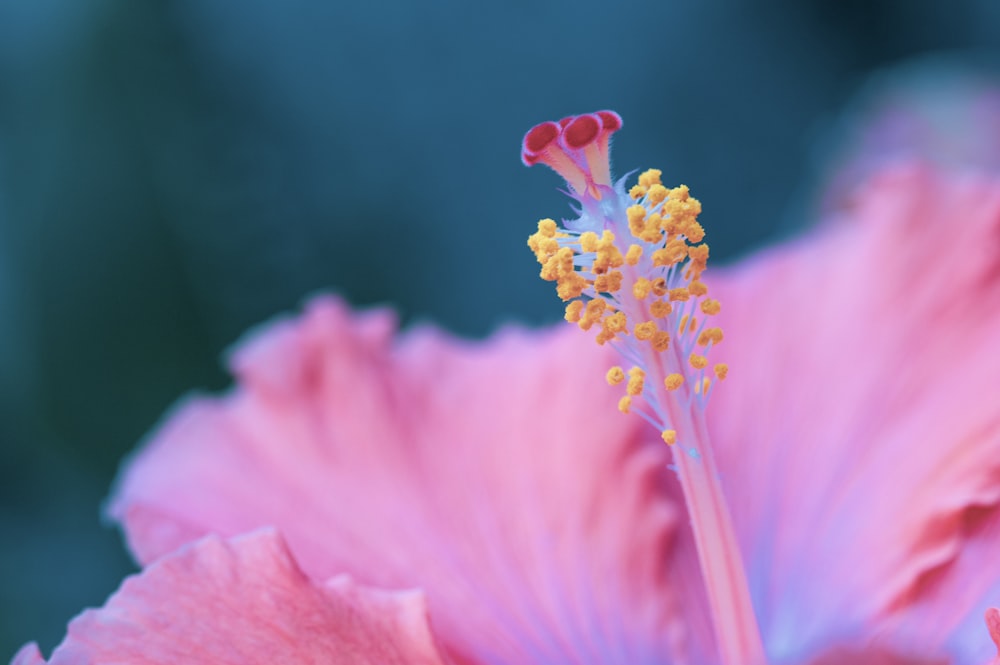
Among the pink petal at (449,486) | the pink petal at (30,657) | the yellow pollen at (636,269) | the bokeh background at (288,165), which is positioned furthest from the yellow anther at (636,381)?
the bokeh background at (288,165)

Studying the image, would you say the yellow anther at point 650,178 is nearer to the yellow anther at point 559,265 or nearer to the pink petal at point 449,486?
the yellow anther at point 559,265

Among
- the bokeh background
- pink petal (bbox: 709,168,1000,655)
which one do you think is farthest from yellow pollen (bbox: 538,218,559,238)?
the bokeh background

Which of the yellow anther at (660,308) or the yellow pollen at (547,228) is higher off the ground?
the yellow pollen at (547,228)

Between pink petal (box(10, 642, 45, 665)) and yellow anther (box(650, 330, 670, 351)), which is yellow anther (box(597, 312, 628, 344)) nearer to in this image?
yellow anther (box(650, 330, 670, 351))

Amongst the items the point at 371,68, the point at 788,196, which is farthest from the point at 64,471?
the point at 788,196

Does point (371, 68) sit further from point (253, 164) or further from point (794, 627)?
point (794, 627)
